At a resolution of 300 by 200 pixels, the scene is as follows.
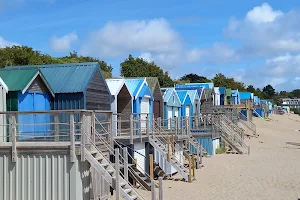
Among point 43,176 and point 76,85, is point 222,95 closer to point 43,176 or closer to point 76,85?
point 76,85

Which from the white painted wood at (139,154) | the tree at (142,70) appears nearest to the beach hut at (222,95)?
the tree at (142,70)

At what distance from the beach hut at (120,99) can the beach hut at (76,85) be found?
1.97 m

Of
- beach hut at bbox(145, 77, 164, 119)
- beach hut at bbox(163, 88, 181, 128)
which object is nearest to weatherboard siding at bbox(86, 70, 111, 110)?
beach hut at bbox(145, 77, 164, 119)

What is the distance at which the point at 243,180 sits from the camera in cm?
2362

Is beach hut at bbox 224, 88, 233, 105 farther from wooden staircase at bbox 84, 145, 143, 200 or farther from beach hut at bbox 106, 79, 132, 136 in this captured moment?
wooden staircase at bbox 84, 145, 143, 200

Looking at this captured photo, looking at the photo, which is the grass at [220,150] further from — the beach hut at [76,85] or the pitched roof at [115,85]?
the beach hut at [76,85]

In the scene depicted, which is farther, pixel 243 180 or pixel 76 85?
pixel 243 180

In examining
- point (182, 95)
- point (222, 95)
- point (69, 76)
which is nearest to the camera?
point (69, 76)

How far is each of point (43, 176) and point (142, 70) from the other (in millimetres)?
56186

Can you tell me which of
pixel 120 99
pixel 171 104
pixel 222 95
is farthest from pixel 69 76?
→ pixel 222 95

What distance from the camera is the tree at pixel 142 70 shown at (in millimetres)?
68250

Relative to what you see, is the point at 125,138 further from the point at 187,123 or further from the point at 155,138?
the point at 187,123

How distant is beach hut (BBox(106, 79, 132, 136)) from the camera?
2298 centimetres

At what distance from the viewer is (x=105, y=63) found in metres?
69.0
